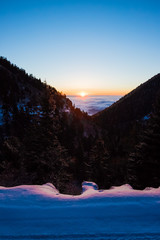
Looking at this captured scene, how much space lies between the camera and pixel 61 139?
37.6 m

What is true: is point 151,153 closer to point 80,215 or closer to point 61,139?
point 80,215

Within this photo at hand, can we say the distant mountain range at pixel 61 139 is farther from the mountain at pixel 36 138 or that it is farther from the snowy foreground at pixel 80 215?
the snowy foreground at pixel 80 215

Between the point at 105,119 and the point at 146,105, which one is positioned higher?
the point at 146,105

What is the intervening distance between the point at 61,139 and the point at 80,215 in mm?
35429

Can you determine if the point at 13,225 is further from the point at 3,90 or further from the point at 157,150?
the point at 3,90

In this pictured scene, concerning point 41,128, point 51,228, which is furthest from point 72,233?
point 41,128

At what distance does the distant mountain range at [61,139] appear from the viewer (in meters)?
12.5

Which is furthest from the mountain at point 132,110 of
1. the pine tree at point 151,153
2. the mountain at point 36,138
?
the pine tree at point 151,153

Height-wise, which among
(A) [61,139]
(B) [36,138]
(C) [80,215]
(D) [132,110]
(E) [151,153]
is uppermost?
(D) [132,110]

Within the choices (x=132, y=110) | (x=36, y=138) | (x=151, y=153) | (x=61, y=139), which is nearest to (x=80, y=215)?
(x=151, y=153)

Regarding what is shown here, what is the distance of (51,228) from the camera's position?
2369 millimetres

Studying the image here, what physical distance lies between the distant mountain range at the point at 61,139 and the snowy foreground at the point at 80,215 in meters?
8.09

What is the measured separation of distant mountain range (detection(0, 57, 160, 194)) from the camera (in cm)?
1249

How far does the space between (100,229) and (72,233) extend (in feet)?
1.51
